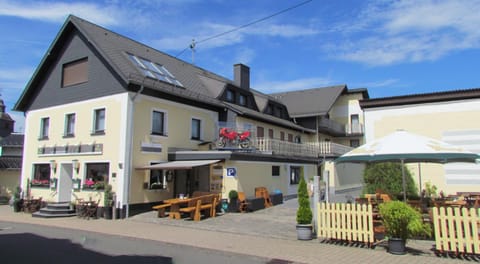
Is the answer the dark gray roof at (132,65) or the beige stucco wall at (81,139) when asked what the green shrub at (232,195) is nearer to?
the beige stucco wall at (81,139)

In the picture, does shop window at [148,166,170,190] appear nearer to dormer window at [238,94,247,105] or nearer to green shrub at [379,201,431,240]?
dormer window at [238,94,247,105]

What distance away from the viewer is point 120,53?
56.7 feet

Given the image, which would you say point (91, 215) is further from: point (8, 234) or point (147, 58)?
point (147, 58)

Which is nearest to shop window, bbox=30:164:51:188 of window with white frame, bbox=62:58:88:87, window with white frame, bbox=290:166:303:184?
window with white frame, bbox=62:58:88:87

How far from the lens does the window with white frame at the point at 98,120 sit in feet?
54.2

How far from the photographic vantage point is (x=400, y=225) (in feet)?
25.3

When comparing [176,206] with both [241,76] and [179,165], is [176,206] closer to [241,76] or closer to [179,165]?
[179,165]

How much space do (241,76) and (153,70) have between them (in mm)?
10189

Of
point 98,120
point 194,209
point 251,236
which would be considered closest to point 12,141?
point 98,120

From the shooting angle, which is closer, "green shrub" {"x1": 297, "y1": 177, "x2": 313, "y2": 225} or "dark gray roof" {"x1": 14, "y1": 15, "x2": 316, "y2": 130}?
"green shrub" {"x1": 297, "y1": 177, "x2": 313, "y2": 225}

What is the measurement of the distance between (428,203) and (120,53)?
1451cm

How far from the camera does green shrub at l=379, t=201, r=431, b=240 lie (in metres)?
7.56

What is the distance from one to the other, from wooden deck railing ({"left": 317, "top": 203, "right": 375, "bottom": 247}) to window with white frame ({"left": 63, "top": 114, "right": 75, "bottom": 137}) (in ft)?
44.6

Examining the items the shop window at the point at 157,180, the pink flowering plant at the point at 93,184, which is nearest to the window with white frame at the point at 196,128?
the shop window at the point at 157,180
